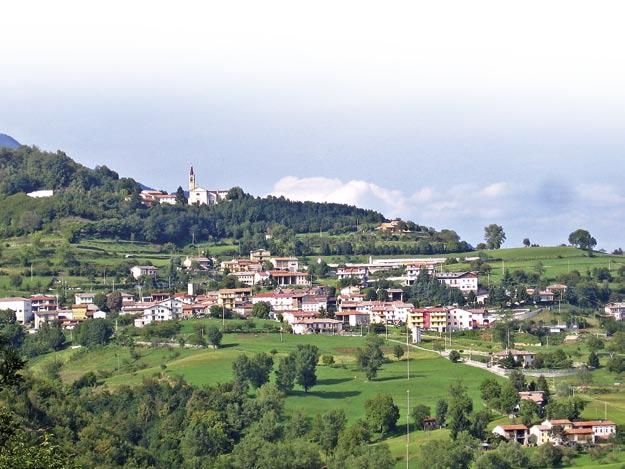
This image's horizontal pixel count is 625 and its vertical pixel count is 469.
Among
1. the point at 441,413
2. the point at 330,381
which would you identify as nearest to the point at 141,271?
the point at 330,381

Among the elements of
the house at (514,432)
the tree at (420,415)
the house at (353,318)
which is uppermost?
the house at (353,318)

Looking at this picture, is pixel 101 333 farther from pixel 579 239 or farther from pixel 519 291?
pixel 579 239

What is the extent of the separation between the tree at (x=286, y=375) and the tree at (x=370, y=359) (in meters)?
3.75

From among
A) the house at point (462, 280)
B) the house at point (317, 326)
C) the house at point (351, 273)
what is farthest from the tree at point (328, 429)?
the house at point (351, 273)

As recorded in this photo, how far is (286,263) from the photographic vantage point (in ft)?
365

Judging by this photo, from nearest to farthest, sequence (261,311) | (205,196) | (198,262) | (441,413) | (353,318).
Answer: (441,413) → (261,311) → (353,318) → (198,262) → (205,196)

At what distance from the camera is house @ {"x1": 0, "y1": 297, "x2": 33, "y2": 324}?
301 ft

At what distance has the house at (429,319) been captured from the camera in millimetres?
89500

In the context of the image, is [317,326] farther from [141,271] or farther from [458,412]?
[458,412]

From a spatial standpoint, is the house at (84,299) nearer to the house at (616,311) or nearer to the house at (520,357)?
the house at (520,357)

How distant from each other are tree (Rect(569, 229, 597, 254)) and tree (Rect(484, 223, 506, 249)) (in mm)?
7298

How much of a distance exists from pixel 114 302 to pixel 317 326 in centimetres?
1355

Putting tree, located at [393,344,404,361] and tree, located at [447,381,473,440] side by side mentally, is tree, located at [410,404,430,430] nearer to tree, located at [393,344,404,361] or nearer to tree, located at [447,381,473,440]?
tree, located at [447,381,473,440]

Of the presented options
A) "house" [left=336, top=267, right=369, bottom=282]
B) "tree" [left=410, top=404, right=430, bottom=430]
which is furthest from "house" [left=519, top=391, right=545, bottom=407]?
"house" [left=336, top=267, right=369, bottom=282]
